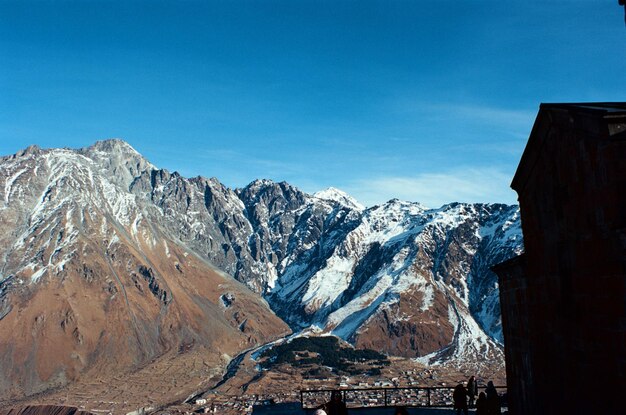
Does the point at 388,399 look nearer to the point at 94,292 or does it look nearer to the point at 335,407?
the point at 335,407

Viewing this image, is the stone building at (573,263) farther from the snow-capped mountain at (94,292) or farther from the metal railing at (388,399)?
the snow-capped mountain at (94,292)

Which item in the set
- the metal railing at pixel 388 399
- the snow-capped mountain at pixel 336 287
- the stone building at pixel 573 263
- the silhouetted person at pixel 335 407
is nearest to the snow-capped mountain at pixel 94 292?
Answer: the snow-capped mountain at pixel 336 287

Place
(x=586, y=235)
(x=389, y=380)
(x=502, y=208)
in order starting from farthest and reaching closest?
(x=502, y=208)
(x=389, y=380)
(x=586, y=235)

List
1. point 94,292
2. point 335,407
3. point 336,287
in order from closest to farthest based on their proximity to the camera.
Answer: point 335,407 → point 94,292 → point 336,287

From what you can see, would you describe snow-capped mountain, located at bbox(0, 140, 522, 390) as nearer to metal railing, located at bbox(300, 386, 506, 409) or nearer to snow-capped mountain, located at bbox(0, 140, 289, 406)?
snow-capped mountain, located at bbox(0, 140, 289, 406)

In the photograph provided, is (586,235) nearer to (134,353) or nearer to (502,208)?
(134,353)

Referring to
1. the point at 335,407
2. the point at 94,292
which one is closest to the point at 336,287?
the point at 94,292

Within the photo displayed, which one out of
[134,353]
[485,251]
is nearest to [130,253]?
[134,353]

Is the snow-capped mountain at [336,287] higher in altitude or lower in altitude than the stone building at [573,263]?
higher

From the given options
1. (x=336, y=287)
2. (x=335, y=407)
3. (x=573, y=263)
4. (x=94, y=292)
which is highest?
(x=336, y=287)
